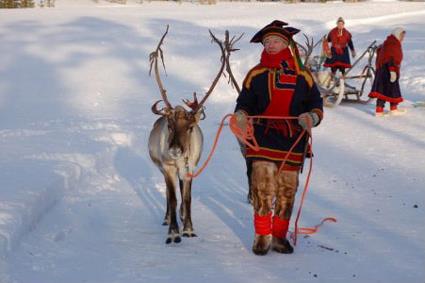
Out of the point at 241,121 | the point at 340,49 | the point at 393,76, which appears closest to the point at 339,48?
the point at 340,49

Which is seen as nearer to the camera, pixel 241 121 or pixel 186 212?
pixel 241 121

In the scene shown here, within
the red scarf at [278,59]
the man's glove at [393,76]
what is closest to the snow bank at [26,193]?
the red scarf at [278,59]

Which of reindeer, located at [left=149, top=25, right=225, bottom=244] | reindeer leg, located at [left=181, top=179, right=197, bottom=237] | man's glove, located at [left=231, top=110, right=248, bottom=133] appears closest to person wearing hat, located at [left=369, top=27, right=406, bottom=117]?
reindeer, located at [left=149, top=25, right=225, bottom=244]

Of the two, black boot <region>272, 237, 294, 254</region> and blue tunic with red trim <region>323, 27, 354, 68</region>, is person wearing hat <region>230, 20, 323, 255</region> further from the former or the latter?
blue tunic with red trim <region>323, 27, 354, 68</region>

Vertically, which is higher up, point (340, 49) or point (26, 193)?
point (340, 49)

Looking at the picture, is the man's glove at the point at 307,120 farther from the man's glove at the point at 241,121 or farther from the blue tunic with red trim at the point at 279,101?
the man's glove at the point at 241,121

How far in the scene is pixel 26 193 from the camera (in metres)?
6.22

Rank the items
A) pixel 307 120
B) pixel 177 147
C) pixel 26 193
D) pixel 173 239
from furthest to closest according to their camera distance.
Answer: pixel 26 193 < pixel 173 239 < pixel 177 147 < pixel 307 120

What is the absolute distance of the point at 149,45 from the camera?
1845cm

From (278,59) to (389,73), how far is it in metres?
7.29

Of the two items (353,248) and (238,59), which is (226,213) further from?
(238,59)

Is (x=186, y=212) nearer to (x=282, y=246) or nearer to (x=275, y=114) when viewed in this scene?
(x=282, y=246)

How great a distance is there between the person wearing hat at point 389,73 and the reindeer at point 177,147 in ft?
21.4

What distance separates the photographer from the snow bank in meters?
5.30
